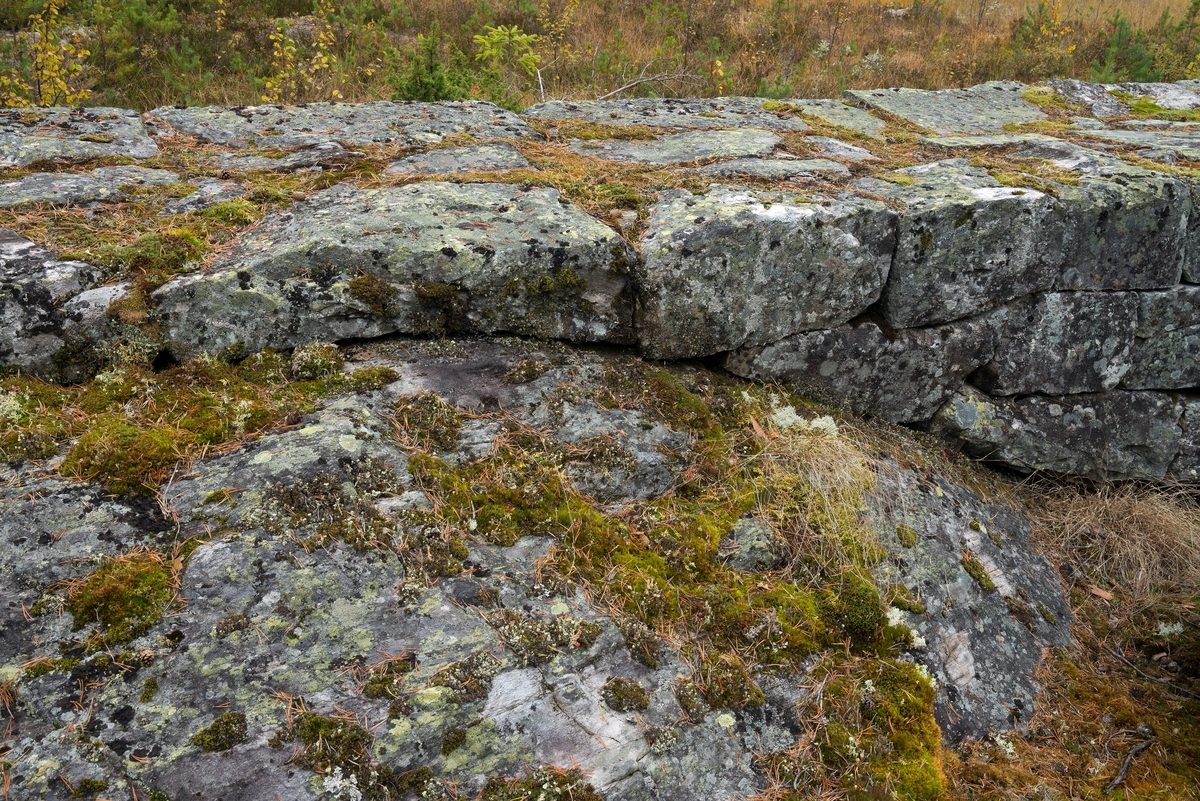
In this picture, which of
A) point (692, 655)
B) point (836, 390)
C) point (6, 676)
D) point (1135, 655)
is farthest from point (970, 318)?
point (6, 676)

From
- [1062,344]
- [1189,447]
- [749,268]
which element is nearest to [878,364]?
[749,268]

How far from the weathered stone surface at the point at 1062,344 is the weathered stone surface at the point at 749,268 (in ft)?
3.97

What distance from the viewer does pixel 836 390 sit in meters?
4.71

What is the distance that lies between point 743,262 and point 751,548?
5.74ft

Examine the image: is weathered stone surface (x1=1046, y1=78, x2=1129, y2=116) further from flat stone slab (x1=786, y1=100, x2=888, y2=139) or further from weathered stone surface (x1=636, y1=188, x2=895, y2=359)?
weathered stone surface (x1=636, y1=188, x2=895, y2=359)

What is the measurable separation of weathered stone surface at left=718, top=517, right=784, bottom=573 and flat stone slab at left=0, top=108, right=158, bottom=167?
481cm

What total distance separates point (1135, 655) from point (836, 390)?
2.28 meters

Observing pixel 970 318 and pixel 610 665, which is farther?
pixel 970 318

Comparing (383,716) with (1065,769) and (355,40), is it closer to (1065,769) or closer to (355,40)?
(1065,769)

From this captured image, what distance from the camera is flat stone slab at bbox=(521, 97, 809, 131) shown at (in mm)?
6535

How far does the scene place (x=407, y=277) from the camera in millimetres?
4039

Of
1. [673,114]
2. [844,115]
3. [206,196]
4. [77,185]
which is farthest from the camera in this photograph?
[844,115]

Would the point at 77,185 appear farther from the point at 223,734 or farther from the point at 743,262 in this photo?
the point at 743,262

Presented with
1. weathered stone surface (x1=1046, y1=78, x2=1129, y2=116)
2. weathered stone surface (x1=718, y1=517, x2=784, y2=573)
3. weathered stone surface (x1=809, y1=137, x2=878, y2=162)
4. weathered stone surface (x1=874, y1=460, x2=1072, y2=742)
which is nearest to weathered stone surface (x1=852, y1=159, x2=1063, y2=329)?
weathered stone surface (x1=809, y1=137, x2=878, y2=162)
